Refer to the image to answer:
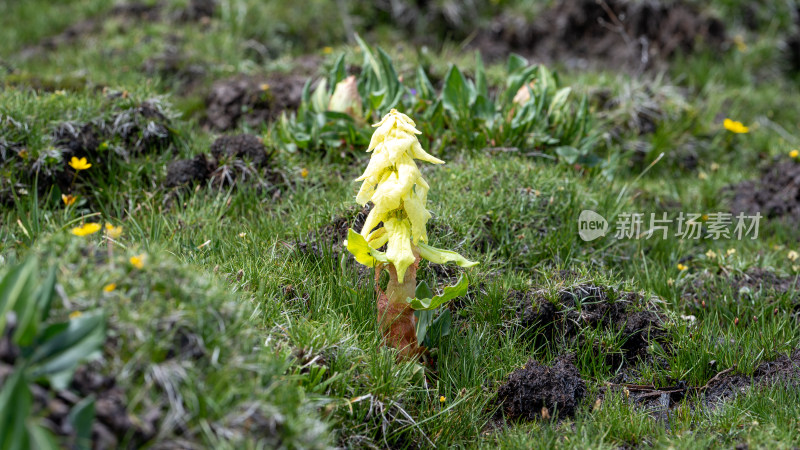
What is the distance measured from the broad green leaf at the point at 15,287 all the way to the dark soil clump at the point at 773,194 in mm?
3766

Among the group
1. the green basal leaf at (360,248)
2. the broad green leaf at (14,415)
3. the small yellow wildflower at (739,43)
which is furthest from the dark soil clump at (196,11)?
the broad green leaf at (14,415)

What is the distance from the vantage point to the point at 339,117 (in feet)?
12.1

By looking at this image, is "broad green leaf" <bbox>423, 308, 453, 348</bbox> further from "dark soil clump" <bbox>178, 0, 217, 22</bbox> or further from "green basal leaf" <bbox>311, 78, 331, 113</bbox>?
"dark soil clump" <bbox>178, 0, 217, 22</bbox>

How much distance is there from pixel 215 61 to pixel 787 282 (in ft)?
12.9

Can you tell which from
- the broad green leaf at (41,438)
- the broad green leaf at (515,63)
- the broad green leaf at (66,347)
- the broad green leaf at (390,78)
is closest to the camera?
the broad green leaf at (41,438)

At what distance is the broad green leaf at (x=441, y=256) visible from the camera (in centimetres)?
240

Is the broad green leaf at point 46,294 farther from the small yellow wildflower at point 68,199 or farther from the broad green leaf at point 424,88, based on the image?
the broad green leaf at point 424,88

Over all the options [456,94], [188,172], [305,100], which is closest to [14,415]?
[188,172]

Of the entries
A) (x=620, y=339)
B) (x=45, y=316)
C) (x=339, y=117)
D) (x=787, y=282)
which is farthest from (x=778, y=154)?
(x=45, y=316)

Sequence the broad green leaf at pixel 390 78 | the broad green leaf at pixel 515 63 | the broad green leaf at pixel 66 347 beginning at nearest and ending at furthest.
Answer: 1. the broad green leaf at pixel 66 347
2. the broad green leaf at pixel 390 78
3. the broad green leaf at pixel 515 63

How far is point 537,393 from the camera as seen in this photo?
2471mm

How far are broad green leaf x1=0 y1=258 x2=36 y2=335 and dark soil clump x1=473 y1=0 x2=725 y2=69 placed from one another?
4852mm

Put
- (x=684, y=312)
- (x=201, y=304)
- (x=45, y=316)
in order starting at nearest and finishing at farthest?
(x=45, y=316), (x=201, y=304), (x=684, y=312)

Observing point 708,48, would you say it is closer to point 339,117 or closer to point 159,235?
point 339,117
